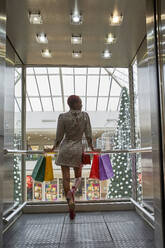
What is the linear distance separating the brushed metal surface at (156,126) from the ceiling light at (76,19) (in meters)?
0.87

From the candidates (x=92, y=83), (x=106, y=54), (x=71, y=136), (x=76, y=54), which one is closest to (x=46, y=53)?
(x=76, y=54)

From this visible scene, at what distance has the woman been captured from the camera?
10.2ft

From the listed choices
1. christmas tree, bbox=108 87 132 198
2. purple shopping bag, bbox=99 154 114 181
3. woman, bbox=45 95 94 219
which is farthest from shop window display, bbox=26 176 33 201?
christmas tree, bbox=108 87 132 198

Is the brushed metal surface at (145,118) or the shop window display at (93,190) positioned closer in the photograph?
the brushed metal surface at (145,118)

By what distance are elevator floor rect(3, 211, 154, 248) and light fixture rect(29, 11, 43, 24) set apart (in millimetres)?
2280

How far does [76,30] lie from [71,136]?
1.28 meters

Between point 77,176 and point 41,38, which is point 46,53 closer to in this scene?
point 41,38

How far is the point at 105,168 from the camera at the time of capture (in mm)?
3549

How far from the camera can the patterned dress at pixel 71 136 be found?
311cm

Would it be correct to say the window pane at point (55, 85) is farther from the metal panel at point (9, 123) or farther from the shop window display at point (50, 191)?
the metal panel at point (9, 123)

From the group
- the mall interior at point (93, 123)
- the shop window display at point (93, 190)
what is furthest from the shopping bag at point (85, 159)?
the shop window display at point (93, 190)

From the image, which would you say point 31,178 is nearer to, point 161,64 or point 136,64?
point 136,64

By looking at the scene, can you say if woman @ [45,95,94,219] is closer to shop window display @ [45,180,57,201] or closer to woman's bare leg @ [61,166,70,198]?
Answer: woman's bare leg @ [61,166,70,198]

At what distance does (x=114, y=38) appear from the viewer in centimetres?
321
